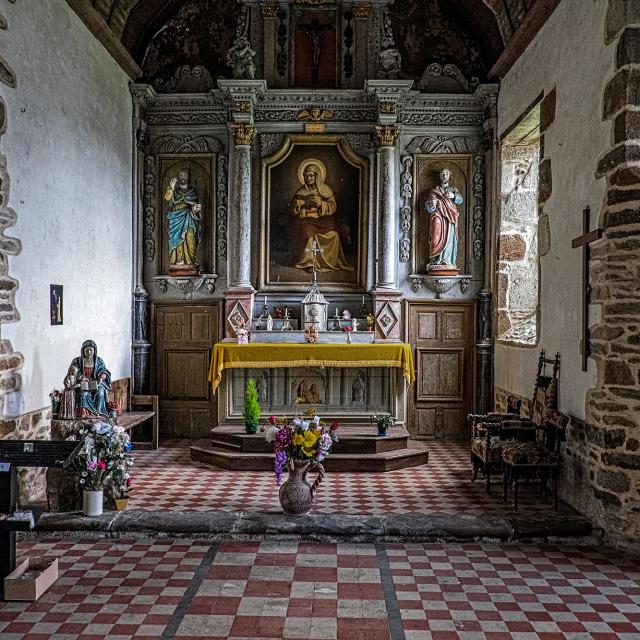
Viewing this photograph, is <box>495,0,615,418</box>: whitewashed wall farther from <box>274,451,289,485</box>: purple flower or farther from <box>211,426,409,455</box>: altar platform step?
<box>274,451,289,485</box>: purple flower

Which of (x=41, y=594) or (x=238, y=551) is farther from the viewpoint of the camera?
(x=238, y=551)

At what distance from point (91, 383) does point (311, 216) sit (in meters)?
4.56

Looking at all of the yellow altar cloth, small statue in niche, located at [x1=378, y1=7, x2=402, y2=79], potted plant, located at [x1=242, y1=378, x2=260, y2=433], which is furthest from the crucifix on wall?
potted plant, located at [x1=242, y1=378, x2=260, y2=433]

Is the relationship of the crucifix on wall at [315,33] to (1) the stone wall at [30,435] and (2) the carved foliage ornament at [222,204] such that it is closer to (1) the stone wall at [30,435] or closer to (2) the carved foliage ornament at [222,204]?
(2) the carved foliage ornament at [222,204]

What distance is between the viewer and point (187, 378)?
1076 cm

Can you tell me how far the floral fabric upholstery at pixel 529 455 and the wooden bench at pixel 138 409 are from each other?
469cm

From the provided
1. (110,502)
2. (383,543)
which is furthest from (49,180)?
(383,543)

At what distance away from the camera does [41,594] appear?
4.97 meters

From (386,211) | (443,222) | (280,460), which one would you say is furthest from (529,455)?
(386,211)

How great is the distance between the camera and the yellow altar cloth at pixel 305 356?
31.5ft

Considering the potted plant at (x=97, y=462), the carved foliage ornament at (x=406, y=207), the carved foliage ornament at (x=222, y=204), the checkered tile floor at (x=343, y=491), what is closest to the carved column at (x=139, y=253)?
the carved foliage ornament at (x=222, y=204)

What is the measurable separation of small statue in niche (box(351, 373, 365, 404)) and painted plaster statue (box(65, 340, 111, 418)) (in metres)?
3.55

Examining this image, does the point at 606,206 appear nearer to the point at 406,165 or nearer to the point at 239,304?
the point at 406,165

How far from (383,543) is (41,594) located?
2.64 m
